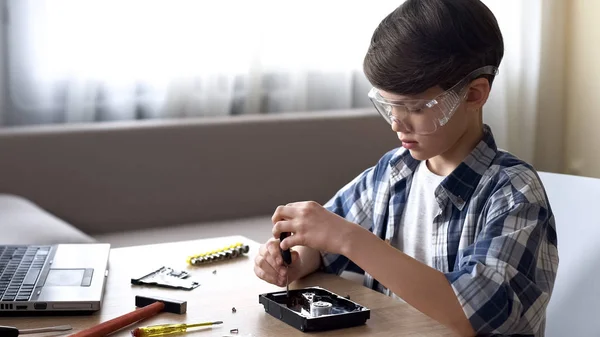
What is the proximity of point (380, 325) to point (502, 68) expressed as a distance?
2996mm

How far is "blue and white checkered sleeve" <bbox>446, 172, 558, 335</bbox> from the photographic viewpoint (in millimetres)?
1202

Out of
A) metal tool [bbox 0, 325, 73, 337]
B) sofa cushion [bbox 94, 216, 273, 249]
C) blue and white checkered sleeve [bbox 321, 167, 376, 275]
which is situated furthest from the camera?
sofa cushion [bbox 94, 216, 273, 249]

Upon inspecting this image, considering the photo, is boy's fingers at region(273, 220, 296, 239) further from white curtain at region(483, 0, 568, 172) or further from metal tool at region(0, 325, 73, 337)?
white curtain at region(483, 0, 568, 172)

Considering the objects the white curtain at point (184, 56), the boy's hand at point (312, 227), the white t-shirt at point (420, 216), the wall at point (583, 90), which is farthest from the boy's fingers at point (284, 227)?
the wall at point (583, 90)

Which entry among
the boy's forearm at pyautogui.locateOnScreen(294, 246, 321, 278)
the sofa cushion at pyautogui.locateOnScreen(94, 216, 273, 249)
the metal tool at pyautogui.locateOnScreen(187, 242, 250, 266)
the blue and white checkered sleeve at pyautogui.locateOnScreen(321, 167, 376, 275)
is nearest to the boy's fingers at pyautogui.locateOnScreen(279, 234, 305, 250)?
the boy's forearm at pyautogui.locateOnScreen(294, 246, 321, 278)

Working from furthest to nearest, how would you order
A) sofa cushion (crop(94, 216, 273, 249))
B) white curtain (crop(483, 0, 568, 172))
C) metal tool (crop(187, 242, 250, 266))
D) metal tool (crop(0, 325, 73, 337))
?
1. white curtain (crop(483, 0, 568, 172))
2. sofa cushion (crop(94, 216, 273, 249))
3. metal tool (crop(187, 242, 250, 266))
4. metal tool (crop(0, 325, 73, 337))

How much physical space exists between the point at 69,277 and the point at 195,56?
2073 millimetres

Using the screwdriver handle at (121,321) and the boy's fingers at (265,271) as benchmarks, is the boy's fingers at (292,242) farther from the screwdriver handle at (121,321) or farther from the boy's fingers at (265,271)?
the screwdriver handle at (121,321)

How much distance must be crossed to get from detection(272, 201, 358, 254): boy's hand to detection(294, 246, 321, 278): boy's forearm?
0.14 meters

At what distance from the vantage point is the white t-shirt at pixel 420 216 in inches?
60.3

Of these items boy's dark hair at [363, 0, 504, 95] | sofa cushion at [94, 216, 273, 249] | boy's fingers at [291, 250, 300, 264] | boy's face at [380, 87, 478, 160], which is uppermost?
boy's dark hair at [363, 0, 504, 95]

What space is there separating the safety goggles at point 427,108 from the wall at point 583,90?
2814mm

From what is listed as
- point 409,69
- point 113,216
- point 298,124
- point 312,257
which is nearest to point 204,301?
point 312,257

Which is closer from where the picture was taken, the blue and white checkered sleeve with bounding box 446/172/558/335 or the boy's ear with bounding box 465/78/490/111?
the blue and white checkered sleeve with bounding box 446/172/558/335
